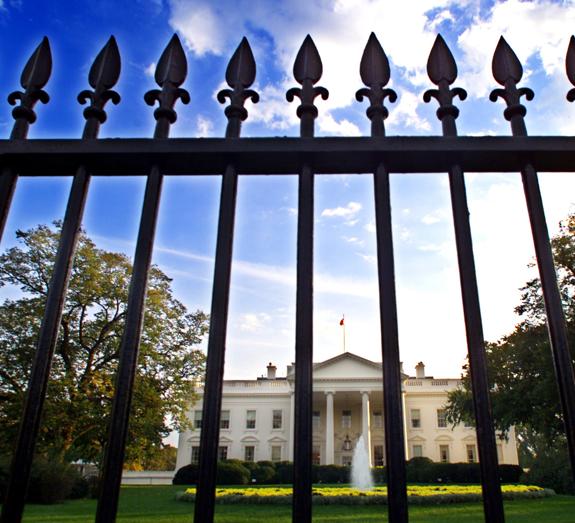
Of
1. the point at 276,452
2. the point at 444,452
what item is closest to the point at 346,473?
the point at 276,452

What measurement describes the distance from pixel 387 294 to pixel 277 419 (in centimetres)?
4572

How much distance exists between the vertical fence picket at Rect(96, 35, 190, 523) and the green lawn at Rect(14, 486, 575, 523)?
11.1 m

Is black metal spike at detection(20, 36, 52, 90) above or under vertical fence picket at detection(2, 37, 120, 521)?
above

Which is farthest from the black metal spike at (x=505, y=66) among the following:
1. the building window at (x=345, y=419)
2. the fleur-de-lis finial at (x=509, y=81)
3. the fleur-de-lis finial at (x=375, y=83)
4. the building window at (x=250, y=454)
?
the building window at (x=250, y=454)

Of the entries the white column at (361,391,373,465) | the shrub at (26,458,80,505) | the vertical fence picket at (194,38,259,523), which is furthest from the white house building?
the vertical fence picket at (194,38,259,523)

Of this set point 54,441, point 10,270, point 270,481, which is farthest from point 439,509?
point 270,481

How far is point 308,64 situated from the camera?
1.82m

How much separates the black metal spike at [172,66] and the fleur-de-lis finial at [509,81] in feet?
3.57

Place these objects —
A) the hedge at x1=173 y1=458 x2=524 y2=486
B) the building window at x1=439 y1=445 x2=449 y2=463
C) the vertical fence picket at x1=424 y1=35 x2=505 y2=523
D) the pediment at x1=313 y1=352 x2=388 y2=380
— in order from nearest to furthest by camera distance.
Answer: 1. the vertical fence picket at x1=424 y1=35 x2=505 y2=523
2. the hedge at x1=173 y1=458 x2=524 y2=486
3. the pediment at x1=313 y1=352 x2=388 y2=380
4. the building window at x1=439 y1=445 x2=449 y2=463

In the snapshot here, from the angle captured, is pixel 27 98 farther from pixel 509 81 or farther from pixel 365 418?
pixel 365 418

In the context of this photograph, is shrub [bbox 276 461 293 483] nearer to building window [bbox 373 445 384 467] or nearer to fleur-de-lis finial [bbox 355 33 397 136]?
building window [bbox 373 445 384 467]

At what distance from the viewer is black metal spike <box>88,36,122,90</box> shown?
1.80 m

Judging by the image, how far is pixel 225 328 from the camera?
4.90 ft

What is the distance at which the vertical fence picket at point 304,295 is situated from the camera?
4.45 feet
